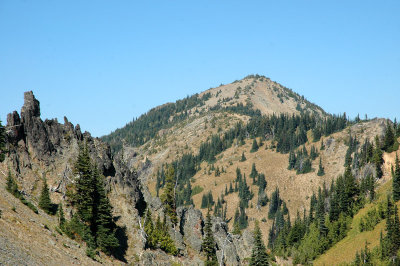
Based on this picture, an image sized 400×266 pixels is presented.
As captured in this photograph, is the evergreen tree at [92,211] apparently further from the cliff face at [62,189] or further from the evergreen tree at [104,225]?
the cliff face at [62,189]

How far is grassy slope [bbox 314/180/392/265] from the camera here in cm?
11788

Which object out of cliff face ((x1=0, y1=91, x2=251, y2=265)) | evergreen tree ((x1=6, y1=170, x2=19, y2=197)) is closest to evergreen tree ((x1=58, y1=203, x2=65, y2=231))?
cliff face ((x1=0, y1=91, x2=251, y2=265))

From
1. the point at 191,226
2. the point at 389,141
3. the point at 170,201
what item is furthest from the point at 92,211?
the point at 389,141

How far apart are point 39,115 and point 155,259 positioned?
3401cm

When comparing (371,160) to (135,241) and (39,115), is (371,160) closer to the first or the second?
(135,241)

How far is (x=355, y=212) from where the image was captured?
141 meters

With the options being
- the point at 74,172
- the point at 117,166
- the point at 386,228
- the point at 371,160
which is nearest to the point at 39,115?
the point at 74,172

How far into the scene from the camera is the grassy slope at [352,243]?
4641 inches

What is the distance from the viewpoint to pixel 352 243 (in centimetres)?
12400

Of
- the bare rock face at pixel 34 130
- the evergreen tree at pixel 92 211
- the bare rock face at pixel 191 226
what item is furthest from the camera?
the bare rock face at pixel 191 226

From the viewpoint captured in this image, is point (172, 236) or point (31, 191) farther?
point (172, 236)

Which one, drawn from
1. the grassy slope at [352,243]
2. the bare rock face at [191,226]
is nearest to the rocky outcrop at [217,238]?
the bare rock face at [191,226]

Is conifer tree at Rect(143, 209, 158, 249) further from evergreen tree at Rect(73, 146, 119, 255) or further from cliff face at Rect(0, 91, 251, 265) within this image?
evergreen tree at Rect(73, 146, 119, 255)

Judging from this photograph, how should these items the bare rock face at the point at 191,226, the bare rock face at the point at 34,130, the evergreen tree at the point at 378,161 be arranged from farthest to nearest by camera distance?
1. the evergreen tree at the point at 378,161
2. the bare rock face at the point at 191,226
3. the bare rock face at the point at 34,130
